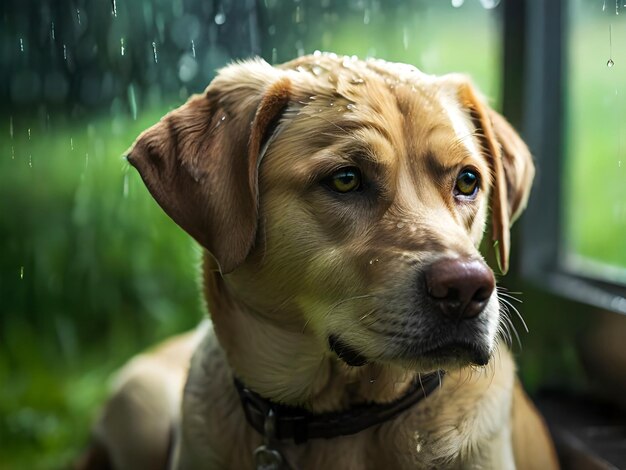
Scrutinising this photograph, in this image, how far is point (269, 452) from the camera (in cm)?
A: 182

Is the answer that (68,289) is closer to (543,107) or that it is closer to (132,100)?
(132,100)

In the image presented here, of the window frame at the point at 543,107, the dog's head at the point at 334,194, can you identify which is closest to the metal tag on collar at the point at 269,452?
the dog's head at the point at 334,194

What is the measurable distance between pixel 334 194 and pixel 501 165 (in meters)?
0.56

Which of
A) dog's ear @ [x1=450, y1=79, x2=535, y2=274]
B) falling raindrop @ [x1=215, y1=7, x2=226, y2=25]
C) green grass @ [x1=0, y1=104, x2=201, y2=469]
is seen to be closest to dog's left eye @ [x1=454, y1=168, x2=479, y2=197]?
dog's ear @ [x1=450, y1=79, x2=535, y2=274]

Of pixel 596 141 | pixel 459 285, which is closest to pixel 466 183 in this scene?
pixel 459 285

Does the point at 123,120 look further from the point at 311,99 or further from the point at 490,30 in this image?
the point at 490,30

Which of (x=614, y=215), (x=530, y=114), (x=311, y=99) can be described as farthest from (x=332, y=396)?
(x=530, y=114)

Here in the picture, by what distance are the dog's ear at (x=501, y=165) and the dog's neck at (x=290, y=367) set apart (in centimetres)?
48

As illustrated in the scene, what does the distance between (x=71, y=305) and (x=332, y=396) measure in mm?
1729

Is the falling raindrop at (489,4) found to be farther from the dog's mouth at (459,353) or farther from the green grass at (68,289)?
the dog's mouth at (459,353)

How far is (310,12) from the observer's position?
2.39 metres

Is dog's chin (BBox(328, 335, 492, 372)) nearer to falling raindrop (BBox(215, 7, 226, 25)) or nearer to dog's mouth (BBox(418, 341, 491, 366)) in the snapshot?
dog's mouth (BBox(418, 341, 491, 366))

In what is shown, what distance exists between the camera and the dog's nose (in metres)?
1.47

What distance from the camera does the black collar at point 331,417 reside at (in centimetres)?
182
